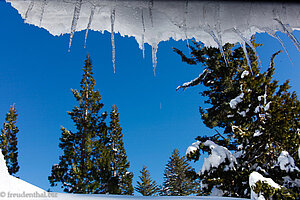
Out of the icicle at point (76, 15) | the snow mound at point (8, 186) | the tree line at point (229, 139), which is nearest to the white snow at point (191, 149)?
the tree line at point (229, 139)

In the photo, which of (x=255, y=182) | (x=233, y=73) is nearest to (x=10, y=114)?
(x=233, y=73)

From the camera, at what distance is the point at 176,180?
23.6 m

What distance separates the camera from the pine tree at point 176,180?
22.8 m

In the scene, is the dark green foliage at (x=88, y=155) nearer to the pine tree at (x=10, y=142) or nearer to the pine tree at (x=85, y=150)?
the pine tree at (x=85, y=150)

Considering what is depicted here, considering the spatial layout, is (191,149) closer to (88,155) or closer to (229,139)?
(229,139)

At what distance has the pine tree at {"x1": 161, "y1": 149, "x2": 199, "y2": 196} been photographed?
22828mm

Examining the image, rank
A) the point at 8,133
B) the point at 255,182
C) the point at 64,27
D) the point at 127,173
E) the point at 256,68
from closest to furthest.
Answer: the point at 64,27 < the point at 255,182 < the point at 256,68 < the point at 127,173 < the point at 8,133

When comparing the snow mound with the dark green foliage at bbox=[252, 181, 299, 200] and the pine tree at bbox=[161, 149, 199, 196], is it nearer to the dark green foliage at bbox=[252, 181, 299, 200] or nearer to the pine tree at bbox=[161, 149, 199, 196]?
the dark green foliage at bbox=[252, 181, 299, 200]

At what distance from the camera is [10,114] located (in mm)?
16656

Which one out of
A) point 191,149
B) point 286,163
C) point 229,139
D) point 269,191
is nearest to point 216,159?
point 191,149

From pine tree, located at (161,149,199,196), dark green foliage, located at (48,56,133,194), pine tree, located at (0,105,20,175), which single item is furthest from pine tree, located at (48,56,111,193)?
pine tree, located at (161,149,199,196)

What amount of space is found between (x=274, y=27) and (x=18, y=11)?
167cm

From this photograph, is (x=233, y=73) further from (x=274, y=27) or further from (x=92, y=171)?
(x=92, y=171)

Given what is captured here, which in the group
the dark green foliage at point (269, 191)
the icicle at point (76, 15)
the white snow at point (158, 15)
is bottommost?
the dark green foliage at point (269, 191)
